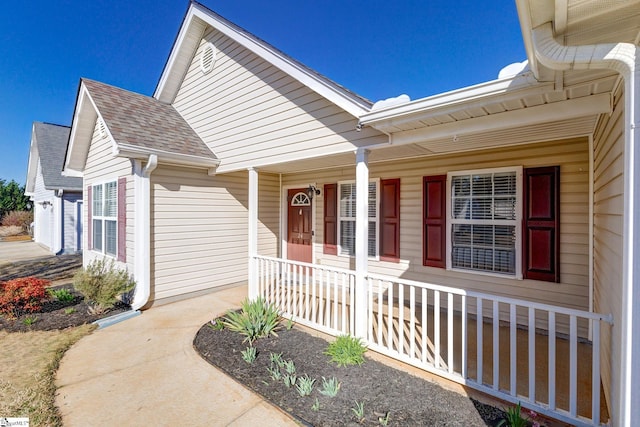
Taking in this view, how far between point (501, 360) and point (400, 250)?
236 cm

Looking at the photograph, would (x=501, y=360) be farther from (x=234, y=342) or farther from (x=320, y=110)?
(x=320, y=110)

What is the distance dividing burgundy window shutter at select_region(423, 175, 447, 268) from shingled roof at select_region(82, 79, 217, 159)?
4.26 metres

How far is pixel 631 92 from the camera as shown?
1.54 metres

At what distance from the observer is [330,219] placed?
6.43 m

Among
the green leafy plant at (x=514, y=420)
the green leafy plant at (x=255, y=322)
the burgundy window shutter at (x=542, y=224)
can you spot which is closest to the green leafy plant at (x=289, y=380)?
the green leafy plant at (x=255, y=322)

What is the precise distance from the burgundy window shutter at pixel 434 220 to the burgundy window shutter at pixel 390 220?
53 centimetres

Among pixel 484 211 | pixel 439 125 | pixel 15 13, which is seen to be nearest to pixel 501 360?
pixel 484 211

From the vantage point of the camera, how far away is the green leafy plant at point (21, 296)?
4945mm

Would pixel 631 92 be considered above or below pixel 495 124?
below

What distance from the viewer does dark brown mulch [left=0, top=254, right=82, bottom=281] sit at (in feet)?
27.5

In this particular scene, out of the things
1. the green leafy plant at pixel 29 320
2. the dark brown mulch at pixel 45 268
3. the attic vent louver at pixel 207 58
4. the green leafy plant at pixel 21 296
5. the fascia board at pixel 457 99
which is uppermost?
the attic vent louver at pixel 207 58

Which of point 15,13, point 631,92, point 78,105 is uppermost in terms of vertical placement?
point 15,13

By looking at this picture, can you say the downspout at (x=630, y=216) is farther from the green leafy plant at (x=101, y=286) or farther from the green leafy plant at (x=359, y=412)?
the green leafy plant at (x=101, y=286)

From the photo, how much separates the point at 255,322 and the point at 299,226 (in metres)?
3.22
